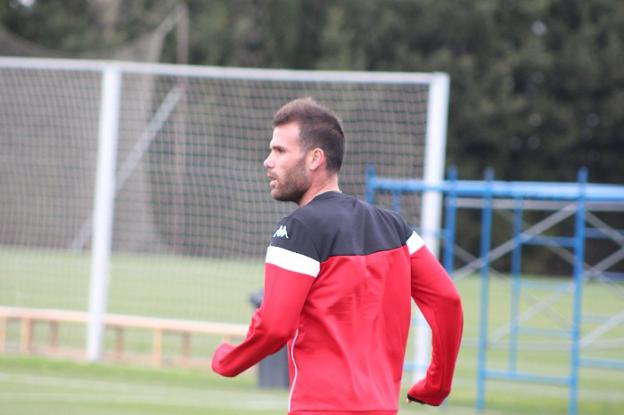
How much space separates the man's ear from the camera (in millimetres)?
4129

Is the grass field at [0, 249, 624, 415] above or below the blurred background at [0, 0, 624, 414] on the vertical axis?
below

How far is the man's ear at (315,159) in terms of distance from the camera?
4.13 meters

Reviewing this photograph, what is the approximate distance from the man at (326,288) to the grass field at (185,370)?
645cm

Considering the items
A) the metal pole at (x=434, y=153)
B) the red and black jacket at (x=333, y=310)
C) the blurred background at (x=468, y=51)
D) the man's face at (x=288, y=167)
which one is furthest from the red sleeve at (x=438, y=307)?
the blurred background at (x=468, y=51)

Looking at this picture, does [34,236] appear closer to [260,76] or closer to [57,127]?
[57,127]

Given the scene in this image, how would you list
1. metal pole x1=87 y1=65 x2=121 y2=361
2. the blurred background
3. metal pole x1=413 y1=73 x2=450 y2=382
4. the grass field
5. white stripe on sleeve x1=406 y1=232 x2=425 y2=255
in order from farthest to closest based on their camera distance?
the blurred background, metal pole x1=87 y1=65 x2=121 y2=361, metal pole x1=413 y1=73 x2=450 y2=382, the grass field, white stripe on sleeve x1=406 y1=232 x2=425 y2=255

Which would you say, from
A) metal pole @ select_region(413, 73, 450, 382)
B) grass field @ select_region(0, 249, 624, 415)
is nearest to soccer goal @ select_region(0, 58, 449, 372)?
grass field @ select_region(0, 249, 624, 415)

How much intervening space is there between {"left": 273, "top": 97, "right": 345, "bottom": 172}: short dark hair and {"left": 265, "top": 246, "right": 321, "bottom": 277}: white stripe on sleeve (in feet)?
1.28

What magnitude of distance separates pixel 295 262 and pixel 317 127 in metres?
0.52

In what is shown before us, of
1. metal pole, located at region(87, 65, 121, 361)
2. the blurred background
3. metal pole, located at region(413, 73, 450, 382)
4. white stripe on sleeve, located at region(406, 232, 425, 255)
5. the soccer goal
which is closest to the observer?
white stripe on sleeve, located at region(406, 232, 425, 255)

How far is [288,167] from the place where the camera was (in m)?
4.13

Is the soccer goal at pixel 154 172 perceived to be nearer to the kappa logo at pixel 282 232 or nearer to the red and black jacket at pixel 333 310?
the red and black jacket at pixel 333 310

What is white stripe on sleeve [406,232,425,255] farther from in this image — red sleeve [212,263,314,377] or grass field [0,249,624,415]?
grass field [0,249,624,415]

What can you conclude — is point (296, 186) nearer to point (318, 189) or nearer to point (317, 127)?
point (318, 189)
